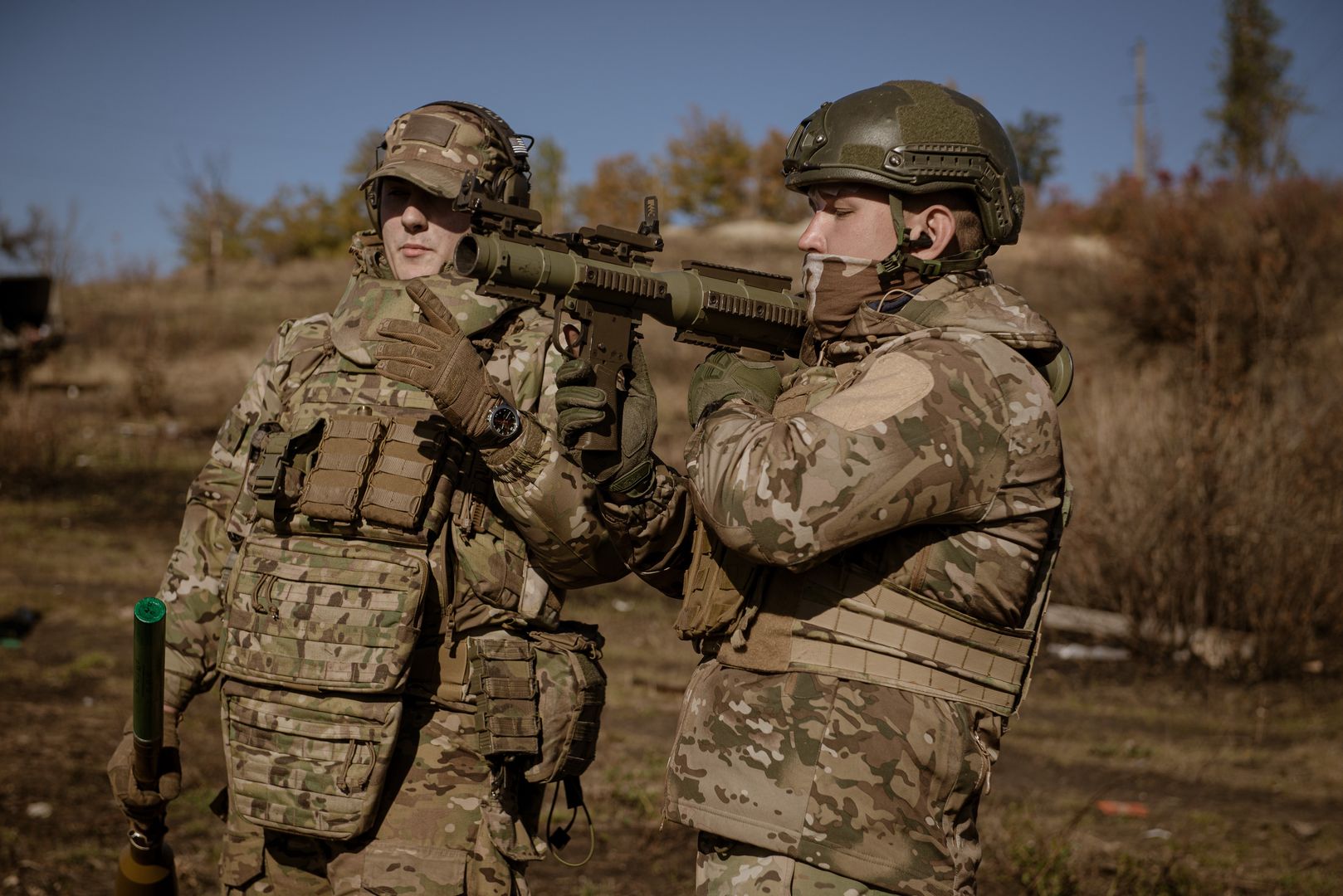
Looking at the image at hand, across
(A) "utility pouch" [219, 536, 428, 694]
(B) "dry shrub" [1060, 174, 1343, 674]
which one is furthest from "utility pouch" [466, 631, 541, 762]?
(B) "dry shrub" [1060, 174, 1343, 674]

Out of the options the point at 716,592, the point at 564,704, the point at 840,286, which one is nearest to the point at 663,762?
the point at 564,704

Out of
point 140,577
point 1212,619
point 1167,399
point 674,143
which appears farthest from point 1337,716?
point 674,143

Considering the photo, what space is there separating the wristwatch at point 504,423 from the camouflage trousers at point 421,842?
2.41 ft

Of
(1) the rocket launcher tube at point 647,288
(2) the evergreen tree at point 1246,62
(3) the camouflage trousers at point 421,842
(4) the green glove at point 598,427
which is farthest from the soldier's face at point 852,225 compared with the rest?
(2) the evergreen tree at point 1246,62

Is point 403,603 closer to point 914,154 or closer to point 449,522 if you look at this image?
point 449,522

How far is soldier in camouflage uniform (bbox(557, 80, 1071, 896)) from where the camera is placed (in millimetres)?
2074

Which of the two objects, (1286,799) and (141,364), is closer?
(1286,799)

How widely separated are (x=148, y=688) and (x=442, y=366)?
115 cm

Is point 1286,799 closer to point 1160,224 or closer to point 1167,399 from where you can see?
point 1167,399

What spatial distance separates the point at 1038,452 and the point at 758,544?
55 cm

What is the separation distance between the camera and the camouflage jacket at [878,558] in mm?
2055

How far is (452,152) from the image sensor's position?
3.20 metres

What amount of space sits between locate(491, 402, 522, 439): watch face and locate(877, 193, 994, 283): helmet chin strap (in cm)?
88

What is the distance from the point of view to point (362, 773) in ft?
8.88
